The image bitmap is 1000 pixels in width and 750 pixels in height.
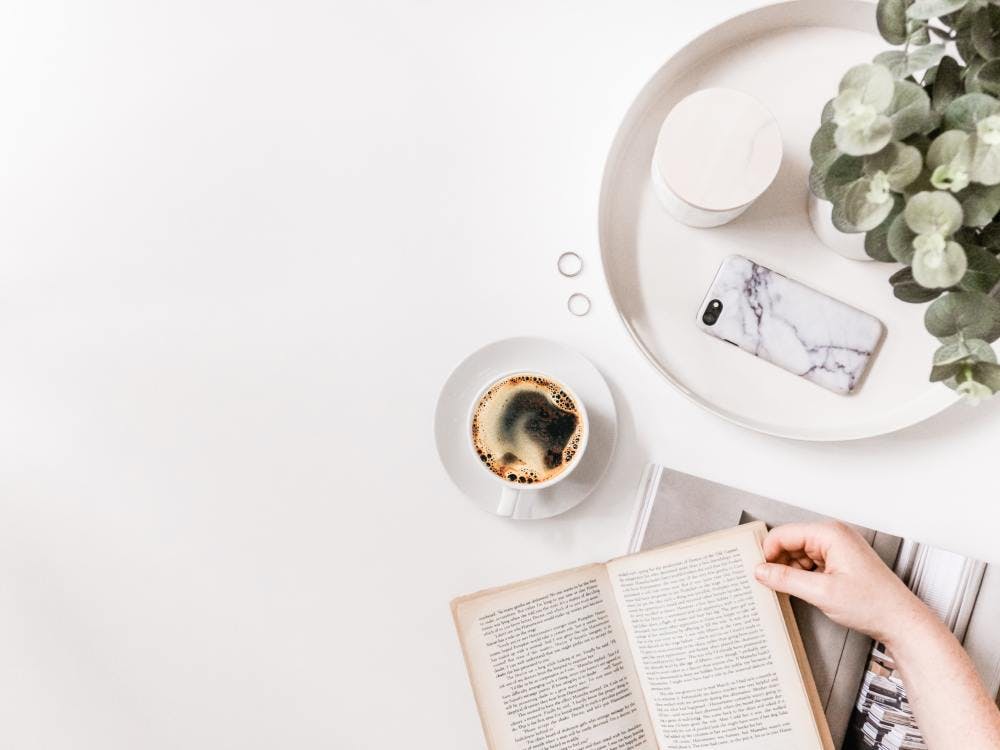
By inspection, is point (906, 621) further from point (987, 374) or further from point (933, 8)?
point (933, 8)

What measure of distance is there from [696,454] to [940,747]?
0.35m

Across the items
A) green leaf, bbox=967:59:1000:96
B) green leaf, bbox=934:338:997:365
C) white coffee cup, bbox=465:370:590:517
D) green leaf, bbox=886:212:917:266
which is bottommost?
white coffee cup, bbox=465:370:590:517

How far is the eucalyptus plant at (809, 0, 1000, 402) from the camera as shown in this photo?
470 millimetres

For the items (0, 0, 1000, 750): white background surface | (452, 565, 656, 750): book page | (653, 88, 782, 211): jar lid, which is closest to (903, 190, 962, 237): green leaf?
(653, 88, 782, 211): jar lid

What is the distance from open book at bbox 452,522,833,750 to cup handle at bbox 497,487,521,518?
0.09 meters

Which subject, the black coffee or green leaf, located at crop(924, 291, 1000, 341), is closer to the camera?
green leaf, located at crop(924, 291, 1000, 341)

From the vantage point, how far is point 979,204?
49 cm

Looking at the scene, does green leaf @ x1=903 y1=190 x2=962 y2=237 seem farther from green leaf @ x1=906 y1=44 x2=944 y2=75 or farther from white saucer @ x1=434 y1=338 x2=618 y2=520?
white saucer @ x1=434 y1=338 x2=618 y2=520

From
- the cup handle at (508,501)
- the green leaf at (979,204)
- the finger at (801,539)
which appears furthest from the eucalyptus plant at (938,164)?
the cup handle at (508,501)

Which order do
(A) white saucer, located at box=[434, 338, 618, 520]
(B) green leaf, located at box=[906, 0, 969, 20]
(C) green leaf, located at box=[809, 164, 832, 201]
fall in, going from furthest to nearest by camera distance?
(A) white saucer, located at box=[434, 338, 618, 520], (C) green leaf, located at box=[809, 164, 832, 201], (B) green leaf, located at box=[906, 0, 969, 20]

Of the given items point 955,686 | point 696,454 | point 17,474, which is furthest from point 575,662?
point 17,474

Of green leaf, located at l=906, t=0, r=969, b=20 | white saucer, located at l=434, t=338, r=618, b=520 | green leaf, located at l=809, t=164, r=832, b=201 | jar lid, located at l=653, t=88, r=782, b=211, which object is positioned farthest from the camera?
white saucer, located at l=434, t=338, r=618, b=520

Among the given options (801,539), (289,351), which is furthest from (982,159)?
(289,351)

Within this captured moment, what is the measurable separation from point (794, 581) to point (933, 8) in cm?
50
